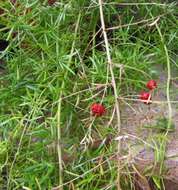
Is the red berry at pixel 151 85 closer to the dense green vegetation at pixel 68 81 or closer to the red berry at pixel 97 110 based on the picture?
the dense green vegetation at pixel 68 81

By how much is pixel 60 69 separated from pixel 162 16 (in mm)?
437

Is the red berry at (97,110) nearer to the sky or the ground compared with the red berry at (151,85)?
nearer to the sky

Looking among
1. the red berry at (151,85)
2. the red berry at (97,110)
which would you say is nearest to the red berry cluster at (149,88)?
the red berry at (151,85)

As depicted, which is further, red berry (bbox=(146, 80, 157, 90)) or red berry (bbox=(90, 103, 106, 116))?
red berry (bbox=(146, 80, 157, 90))

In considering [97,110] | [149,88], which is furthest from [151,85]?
[97,110]

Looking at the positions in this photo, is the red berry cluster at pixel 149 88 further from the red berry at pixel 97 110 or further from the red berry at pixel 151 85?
the red berry at pixel 97 110

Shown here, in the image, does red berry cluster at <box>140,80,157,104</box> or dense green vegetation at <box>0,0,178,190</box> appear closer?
dense green vegetation at <box>0,0,178,190</box>

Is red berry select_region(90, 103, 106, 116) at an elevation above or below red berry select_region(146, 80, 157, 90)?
above

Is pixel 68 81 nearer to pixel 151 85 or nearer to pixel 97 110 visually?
pixel 97 110

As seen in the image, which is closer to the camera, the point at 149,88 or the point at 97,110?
the point at 97,110

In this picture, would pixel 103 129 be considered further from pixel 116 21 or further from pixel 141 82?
pixel 116 21

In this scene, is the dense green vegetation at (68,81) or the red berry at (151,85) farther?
the red berry at (151,85)

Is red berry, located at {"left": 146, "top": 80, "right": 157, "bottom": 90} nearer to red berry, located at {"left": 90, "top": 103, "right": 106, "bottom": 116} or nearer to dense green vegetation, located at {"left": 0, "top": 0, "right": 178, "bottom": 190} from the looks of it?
dense green vegetation, located at {"left": 0, "top": 0, "right": 178, "bottom": 190}

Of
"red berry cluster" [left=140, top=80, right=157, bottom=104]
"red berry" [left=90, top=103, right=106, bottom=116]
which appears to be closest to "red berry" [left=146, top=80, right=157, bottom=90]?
"red berry cluster" [left=140, top=80, right=157, bottom=104]
